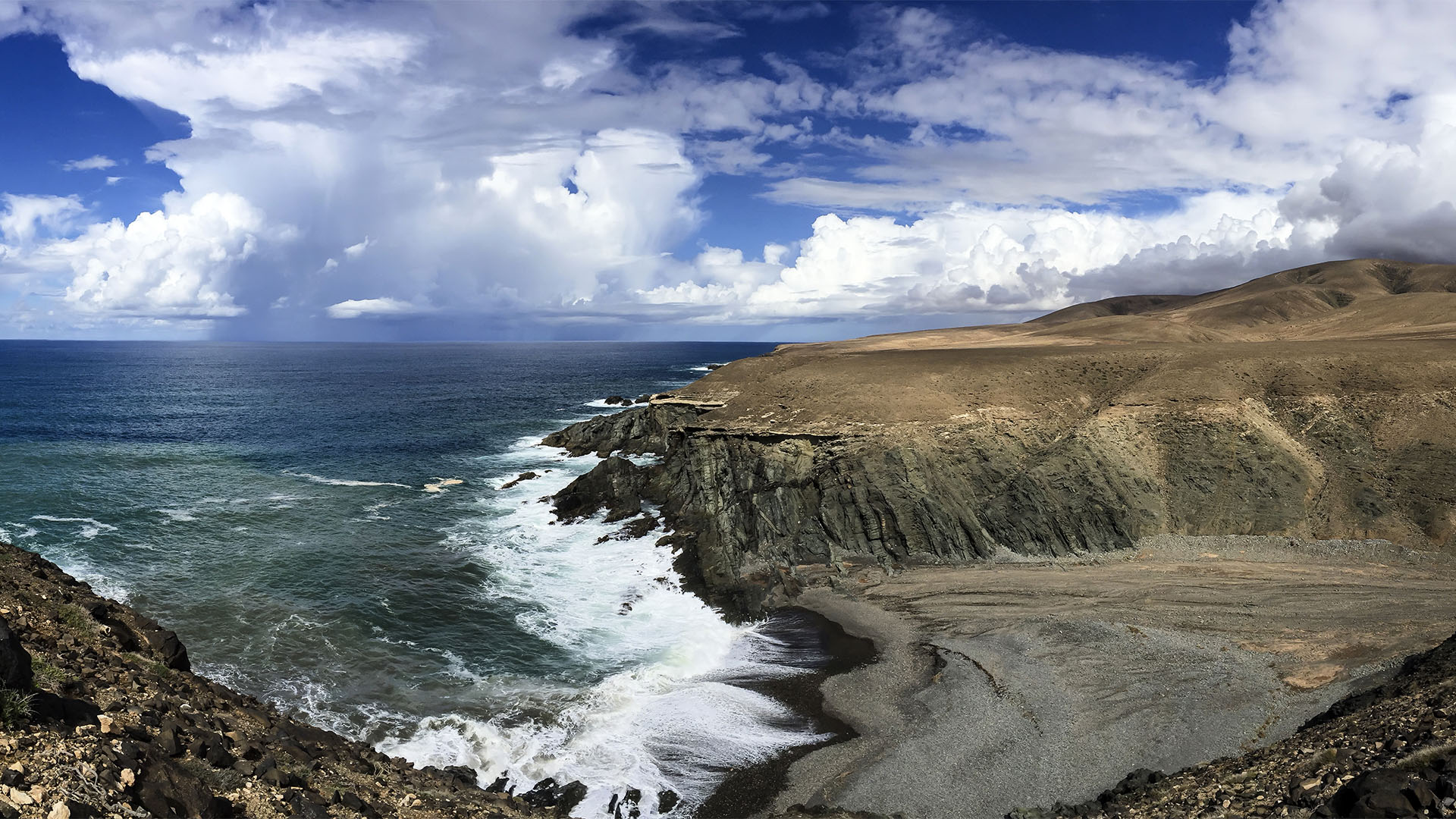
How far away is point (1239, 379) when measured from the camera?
4966 centimetres

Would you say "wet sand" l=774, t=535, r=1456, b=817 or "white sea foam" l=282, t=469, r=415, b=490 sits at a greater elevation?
"white sea foam" l=282, t=469, r=415, b=490

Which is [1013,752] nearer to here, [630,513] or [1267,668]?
[1267,668]

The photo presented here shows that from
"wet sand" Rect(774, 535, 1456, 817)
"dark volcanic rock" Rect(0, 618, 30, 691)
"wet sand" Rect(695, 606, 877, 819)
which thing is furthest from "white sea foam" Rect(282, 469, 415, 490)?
"dark volcanic rock" Rect(0, 618, 30, 691)

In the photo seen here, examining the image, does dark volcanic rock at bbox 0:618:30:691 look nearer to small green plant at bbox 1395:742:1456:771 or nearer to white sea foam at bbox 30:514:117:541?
small green plant at bbox 1395:742:1456:771

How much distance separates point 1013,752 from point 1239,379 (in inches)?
1577

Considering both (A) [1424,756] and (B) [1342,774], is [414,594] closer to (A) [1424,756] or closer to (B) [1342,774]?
(B) [1342,774]

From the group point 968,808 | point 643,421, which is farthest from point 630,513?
point 968,808

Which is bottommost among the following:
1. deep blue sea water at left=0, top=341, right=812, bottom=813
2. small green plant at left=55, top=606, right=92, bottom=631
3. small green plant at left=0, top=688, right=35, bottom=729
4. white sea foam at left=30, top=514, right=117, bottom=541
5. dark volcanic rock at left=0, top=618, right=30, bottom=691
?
deep blue sea water at left=0, top=341, right=812, bottom=813

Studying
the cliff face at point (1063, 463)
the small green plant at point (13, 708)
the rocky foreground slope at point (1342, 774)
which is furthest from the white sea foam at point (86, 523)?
the rocky foreground slope at point (1342, 774)

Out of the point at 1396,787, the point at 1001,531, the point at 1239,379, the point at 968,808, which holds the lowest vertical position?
the point at 968,808

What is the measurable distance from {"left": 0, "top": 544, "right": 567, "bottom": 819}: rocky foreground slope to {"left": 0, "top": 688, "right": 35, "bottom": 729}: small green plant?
16 mm

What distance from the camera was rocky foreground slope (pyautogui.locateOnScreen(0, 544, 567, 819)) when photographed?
9375 mm

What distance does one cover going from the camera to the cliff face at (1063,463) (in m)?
41.9

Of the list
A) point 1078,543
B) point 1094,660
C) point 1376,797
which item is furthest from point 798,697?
point 1078,543
